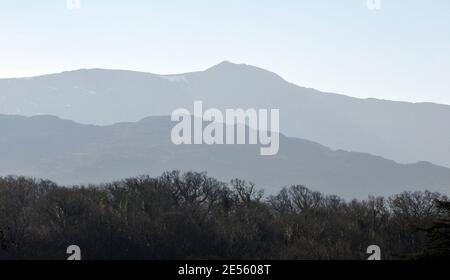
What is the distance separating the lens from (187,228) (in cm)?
12738

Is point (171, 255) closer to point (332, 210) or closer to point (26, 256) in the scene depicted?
point (26, 256)

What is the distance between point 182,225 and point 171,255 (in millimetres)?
7066

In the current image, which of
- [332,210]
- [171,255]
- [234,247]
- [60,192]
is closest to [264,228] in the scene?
[234,247]

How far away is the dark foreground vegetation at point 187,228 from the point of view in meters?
118

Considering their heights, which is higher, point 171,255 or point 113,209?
point 113,209

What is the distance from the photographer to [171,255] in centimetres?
12181

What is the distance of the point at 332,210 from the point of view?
153m

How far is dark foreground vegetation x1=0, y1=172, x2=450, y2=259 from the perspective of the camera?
117562mm
